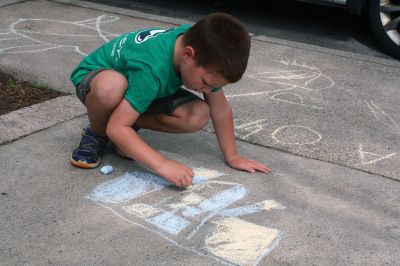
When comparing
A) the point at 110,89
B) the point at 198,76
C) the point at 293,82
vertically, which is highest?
the point at 198,76

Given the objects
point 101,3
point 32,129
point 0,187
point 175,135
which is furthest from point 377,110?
point 101,3

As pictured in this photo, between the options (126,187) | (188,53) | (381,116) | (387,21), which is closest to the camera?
(188,53)

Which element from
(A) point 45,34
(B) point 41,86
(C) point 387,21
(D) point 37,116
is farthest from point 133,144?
(C) point 387,21

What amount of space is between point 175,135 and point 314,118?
0.84 metres

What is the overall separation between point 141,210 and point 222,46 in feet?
2.36

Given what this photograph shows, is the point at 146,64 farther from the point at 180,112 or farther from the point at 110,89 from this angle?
the point at 180,112

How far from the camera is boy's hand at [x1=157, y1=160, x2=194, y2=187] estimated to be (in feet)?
8.22

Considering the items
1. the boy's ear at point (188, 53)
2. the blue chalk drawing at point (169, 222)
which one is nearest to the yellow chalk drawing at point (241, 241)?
the blue chalk drawing at point (169, 222)

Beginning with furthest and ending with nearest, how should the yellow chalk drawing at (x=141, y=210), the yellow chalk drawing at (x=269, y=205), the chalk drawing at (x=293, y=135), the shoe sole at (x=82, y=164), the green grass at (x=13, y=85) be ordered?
the green grass at (x=13, y=85) → the chalk drawing at (x=293, y=135) → the shoe sole at (x=82, y=164) → the yellow chalk drawing at (x=269, y=205) → the yellow chalk drawing at (x=141, y=210)

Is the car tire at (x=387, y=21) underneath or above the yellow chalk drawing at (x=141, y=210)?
above

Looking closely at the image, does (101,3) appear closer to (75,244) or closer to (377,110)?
(377,110)

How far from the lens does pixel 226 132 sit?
2.85m

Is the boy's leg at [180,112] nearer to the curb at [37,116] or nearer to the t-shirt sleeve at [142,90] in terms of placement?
the t-shirt sleeve at [142,90]

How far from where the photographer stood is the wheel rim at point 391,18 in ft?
15.4
